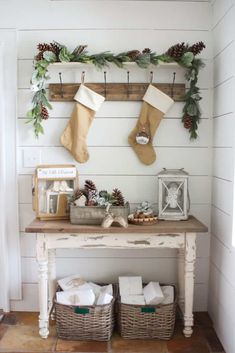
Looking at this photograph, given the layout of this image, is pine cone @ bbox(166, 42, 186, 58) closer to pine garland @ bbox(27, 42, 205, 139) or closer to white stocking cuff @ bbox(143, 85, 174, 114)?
pine garland @ bbox(27, 42, 205, 139)

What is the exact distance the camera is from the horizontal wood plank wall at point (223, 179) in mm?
1793

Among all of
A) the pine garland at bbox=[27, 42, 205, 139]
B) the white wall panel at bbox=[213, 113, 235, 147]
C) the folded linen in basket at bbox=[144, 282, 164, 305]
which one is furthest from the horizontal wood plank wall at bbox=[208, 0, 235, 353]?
the folded linen in basket at bbox=[144, 282, 164, 305]

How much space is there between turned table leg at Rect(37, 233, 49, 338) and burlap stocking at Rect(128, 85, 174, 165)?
82cm

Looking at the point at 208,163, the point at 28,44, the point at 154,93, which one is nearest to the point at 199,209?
the point at 208,163

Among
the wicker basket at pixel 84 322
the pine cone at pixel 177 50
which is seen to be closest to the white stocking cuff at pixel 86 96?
the pine cone at pixel 177 50

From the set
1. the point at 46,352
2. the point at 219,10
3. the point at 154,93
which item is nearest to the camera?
the point at 46,352

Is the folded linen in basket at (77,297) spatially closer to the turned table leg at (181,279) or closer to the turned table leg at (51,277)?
the turned table leg at (51,277)

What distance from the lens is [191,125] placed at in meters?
2.12

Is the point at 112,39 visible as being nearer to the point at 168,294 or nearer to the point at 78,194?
the point at 78,194

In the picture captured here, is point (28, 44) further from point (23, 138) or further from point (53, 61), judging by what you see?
point (23, 138)

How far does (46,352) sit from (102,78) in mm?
1663

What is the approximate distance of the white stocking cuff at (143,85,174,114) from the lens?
2.11 metres

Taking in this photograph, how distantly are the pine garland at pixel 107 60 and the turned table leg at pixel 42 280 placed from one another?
0.71m

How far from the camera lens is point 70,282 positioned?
2.08 meters
